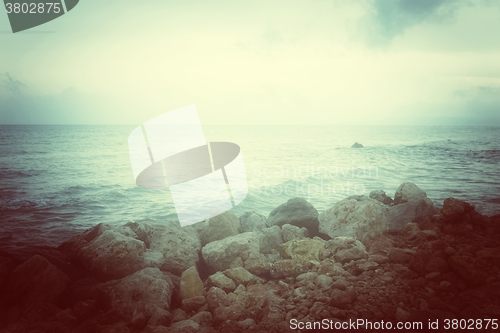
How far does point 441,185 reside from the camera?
13961mm

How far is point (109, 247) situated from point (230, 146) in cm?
461

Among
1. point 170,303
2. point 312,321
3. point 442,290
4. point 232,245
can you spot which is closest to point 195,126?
point 232,245

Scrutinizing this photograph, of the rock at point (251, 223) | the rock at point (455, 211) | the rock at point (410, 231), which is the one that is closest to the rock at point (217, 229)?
the rock at point (251, 223)

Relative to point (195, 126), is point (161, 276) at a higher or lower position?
lower

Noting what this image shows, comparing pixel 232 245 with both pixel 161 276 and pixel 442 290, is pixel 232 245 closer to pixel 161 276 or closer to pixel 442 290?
pixel 161 276

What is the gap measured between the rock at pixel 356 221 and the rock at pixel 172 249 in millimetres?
3552

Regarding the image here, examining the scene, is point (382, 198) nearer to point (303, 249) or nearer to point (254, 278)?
point (303, 249)

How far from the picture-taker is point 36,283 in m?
4.32

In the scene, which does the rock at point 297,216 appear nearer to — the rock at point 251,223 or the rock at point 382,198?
the rock at point 251,223

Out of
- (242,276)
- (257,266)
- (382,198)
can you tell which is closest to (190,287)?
(242,276)

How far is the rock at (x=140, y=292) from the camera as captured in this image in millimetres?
4453

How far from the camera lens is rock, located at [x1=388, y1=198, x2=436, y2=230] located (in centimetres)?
723

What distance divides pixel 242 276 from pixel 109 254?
2.51m

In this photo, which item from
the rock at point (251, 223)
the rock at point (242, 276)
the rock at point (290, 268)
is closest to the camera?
the rock at point (242, 276)
